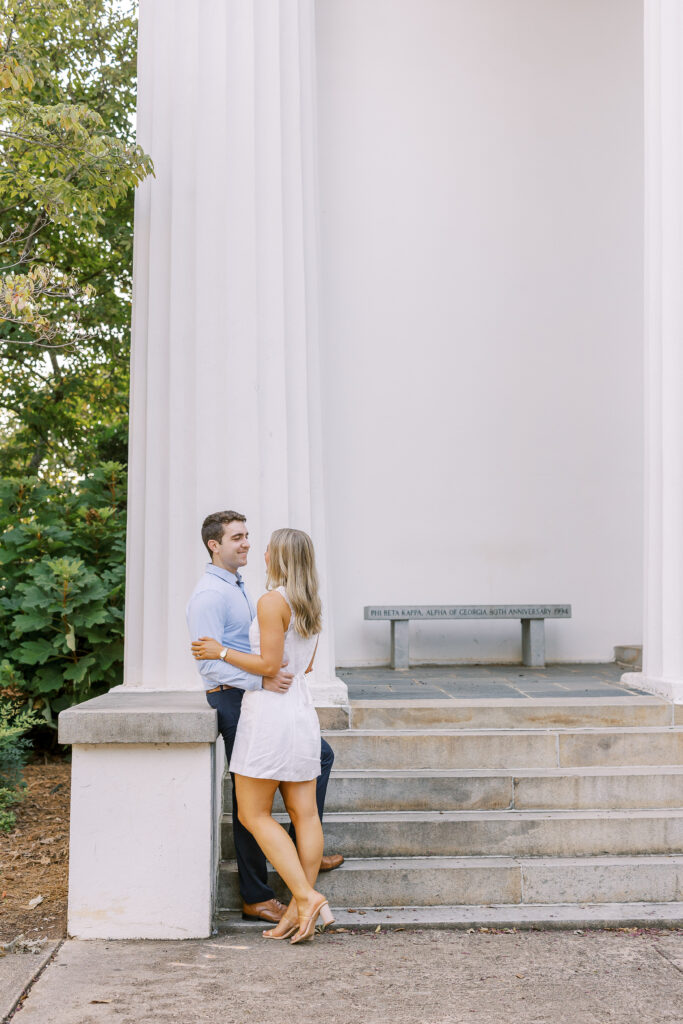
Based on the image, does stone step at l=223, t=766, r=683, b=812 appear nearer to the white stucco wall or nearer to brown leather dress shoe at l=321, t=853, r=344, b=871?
brown leather dress shoe at l=321, t=853, r=344, b=871

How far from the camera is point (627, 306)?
31.1 ft

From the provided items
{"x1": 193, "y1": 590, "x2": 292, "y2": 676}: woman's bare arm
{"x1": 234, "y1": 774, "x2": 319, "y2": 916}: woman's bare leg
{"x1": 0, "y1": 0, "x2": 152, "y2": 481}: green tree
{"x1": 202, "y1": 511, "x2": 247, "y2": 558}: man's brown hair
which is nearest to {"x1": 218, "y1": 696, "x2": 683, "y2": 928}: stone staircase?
{"x1": 234, "y1": 774, "x2": 319, "y2": 916}: woman's bare leg

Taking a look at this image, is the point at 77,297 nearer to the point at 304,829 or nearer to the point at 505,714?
the point at 505,714

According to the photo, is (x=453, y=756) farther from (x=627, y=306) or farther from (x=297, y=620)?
(x=627, y=306)

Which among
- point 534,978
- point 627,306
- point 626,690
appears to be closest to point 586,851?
point 534,978

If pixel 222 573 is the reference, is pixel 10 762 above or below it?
below

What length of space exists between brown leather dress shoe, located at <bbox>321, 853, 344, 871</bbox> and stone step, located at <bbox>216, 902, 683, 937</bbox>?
194 millimetres

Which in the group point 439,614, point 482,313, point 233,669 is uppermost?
point 482,313

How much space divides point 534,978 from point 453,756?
1830 millimetres

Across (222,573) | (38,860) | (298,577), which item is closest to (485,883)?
(298,577)

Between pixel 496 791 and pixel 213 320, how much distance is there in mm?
3309

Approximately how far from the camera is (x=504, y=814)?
5.21 meters

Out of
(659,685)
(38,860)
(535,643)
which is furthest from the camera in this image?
(535,643)

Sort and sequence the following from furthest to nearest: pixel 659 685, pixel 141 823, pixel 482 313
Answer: pixel 482 313, pixel 659 685, pixel 141 823
